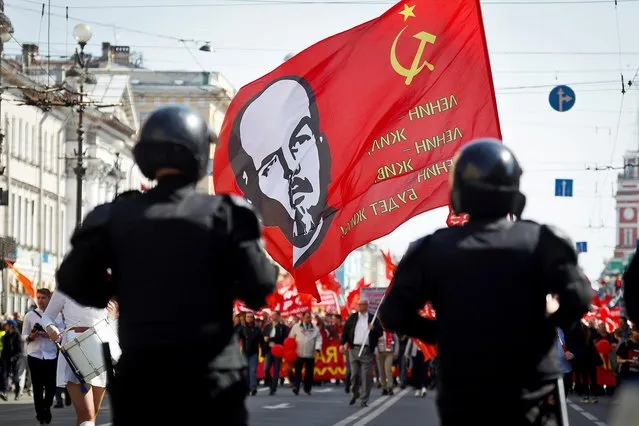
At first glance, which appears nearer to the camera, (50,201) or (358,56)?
(358,56)

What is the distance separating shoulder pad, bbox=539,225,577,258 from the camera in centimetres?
696

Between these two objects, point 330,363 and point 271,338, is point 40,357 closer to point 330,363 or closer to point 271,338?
point 271,338

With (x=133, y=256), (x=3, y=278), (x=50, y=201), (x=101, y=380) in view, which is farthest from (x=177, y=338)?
(x=50, y=201)

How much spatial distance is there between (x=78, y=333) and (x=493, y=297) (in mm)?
9114

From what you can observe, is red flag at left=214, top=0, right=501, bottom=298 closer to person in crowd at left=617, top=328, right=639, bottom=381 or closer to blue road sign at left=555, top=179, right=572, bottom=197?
person in crowd at left=617, top=328, right=639, bottom=381

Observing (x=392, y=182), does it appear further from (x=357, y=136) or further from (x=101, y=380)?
(x=101, y=380)

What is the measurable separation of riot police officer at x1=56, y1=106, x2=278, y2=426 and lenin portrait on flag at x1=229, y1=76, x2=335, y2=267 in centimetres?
918

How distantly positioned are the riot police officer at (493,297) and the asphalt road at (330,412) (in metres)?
14.6

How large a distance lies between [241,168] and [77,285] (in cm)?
928

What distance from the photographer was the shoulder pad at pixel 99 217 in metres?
7.03

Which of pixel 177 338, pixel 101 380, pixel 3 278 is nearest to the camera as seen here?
pixel 177 338

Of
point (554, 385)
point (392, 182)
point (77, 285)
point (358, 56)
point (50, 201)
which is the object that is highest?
point (50, 201)

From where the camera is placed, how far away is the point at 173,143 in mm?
6996

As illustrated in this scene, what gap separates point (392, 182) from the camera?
1695cm
